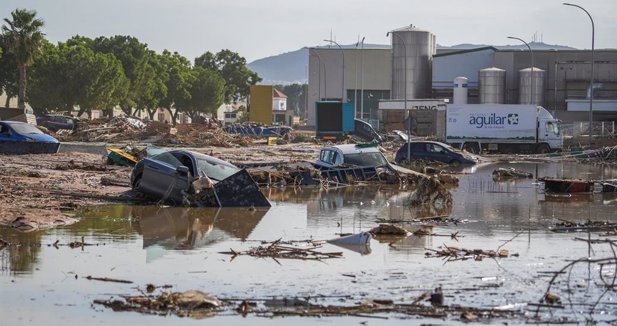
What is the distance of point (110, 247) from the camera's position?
18406 millimetres

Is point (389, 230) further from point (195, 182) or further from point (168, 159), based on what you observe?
point (168, 159)

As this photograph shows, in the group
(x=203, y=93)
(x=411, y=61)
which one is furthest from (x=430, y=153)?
(x=203, y=93)

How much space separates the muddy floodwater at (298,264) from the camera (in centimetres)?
1329

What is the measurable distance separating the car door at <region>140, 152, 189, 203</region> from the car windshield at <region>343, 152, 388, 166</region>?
9777 millimetres

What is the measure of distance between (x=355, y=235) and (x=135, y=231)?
428 centimetres

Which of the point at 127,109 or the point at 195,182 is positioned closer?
the point at 195,182

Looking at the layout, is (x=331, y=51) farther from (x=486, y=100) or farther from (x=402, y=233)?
(x=402, y=233)

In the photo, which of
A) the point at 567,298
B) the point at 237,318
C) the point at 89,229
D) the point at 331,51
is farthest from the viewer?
the point at 331,51

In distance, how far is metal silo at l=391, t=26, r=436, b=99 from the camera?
333 ft

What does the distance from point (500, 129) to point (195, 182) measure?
3918cm

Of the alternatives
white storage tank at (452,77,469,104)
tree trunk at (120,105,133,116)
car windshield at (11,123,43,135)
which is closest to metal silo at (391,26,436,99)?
white storage tank at (452,77,469,104)

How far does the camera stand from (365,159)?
34969 mm

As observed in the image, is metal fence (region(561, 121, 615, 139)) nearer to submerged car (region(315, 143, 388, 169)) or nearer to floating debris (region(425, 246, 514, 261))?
submerged car (region(315, 143, 388, 169))

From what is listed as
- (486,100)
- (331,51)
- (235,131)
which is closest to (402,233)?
(235,131)
